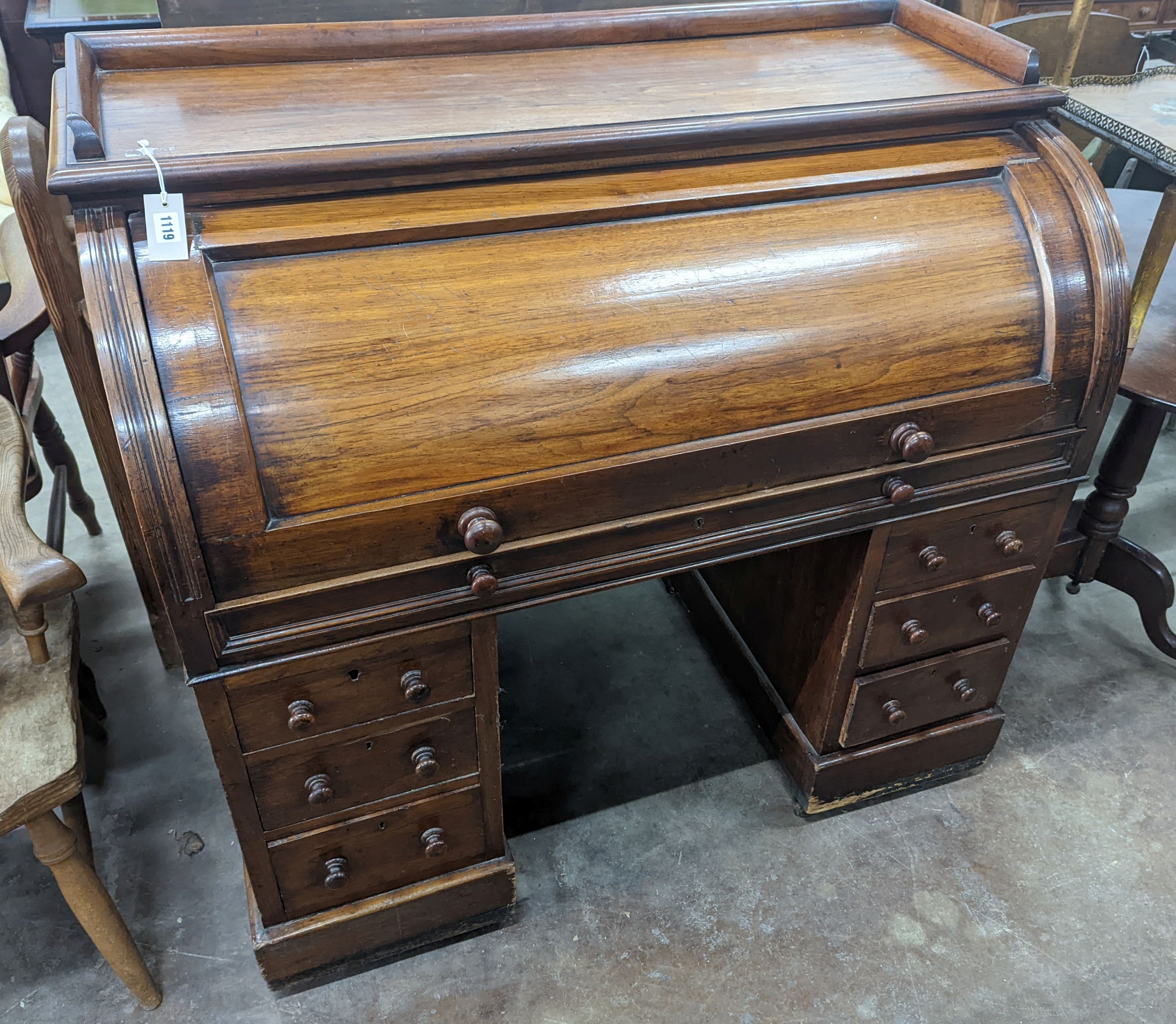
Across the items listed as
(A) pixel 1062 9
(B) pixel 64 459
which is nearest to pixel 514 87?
(B) pixel 64 459

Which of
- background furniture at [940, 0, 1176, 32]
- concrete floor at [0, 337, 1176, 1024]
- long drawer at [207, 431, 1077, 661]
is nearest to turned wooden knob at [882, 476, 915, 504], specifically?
long drawer at [207, 431, 1077, 661]

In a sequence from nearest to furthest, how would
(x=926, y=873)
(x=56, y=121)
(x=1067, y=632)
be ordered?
(x=56, y=121), (x=926, y=873), (x=1067, y=632)

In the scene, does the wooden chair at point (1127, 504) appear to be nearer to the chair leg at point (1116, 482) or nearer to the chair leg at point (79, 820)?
the chair leg at point (1116, 482)

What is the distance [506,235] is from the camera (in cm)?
141

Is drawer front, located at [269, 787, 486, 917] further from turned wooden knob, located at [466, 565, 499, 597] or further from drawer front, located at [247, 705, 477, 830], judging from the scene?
turned wooden knob, located at [466, 565, 499, 597]

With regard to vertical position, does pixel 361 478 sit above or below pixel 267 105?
below

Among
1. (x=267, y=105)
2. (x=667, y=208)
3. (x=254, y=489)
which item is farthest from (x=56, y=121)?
(x=667, y=208)

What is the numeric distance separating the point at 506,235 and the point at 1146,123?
1.59 m

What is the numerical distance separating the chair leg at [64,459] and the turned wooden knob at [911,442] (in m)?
2.13

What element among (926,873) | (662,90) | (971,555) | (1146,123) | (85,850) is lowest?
(926,873)

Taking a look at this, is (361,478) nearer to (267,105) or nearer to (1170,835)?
(267,105)

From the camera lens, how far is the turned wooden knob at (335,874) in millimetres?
1674

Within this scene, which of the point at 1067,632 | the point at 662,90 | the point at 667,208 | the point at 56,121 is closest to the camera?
the point at 56,121

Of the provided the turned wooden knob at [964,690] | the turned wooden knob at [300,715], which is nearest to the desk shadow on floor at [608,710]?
the turned wooden knob at [964,690]
